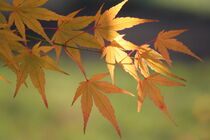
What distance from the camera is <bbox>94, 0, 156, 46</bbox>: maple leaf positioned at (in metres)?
0.74

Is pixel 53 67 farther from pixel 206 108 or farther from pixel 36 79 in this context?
pixel 206 108

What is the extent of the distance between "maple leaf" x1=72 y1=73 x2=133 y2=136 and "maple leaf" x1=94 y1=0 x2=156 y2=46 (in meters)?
0.08

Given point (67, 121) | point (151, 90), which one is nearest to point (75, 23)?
point (151, 90)

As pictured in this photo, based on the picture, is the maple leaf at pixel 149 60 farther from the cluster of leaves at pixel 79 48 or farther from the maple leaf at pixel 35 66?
the maple leaf at pixel 35 66

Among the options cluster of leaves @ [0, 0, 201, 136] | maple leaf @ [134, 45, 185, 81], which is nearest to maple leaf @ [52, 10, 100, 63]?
cluster of leaves @ [0, 0, 201, 136]

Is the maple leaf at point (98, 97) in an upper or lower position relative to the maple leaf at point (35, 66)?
A: lower

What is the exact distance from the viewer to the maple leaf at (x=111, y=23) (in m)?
0.74

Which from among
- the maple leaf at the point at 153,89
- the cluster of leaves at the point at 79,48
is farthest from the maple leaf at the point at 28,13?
the maple leaf at the point at 153,89

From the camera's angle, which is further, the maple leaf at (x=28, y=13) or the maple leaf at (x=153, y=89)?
the maple leaf at (x=153, y=89)

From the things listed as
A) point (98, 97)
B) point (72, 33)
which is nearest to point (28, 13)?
point (72, 33)

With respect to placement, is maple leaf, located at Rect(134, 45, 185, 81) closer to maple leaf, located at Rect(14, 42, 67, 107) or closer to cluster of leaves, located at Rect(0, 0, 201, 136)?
cluster of leaves, located at Rect(0, 0, 201, 136)

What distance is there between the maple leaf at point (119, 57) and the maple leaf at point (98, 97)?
0.11ft

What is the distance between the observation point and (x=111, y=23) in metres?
0.76

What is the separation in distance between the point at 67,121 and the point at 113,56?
218 cm
